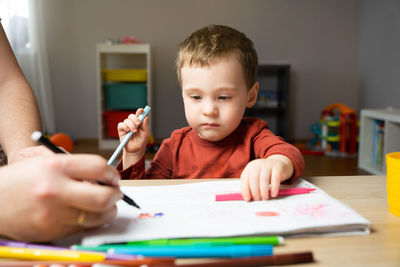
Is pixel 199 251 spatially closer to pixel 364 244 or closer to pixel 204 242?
pixel 204 242

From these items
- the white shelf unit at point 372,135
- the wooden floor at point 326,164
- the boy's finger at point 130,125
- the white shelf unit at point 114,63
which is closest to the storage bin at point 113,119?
the white shelf unit at point 114,63

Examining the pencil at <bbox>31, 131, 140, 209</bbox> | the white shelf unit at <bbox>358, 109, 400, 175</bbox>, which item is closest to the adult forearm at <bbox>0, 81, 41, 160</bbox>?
the pencil at <bbox>31, 131, 140, 209</bbox>

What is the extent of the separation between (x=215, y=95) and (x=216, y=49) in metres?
0.10

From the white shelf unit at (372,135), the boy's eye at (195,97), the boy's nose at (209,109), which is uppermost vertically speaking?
the boy's eye at (195,97)

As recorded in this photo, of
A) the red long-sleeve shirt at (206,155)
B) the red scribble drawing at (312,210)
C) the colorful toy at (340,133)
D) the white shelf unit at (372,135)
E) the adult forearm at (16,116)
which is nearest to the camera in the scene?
the red scribble drawing at (312,210)

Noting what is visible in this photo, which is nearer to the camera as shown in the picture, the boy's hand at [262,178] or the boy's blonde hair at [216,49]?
the boy's hand at [262,178]

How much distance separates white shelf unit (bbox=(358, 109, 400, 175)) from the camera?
2.45 metres

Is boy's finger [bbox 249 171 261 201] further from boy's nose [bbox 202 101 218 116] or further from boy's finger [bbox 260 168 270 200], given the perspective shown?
boy's nose [bbox 202 101 218 116]

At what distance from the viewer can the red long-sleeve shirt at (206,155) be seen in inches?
33.7

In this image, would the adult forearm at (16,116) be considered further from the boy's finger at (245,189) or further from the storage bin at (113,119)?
the storage bin at (113,119)

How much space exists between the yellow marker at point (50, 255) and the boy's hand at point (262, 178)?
237 mm

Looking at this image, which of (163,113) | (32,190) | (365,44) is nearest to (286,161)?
(32,190)

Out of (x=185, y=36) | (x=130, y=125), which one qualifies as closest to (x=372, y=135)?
(x=185, y=36)

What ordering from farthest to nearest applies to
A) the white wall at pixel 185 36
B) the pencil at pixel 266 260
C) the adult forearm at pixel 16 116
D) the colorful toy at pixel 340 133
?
the white wall at pixel 185 36 < the colorful toy at pixel 340 133 < the adult forearm at pixel 16 116 < the pencil at pixel 266 260
